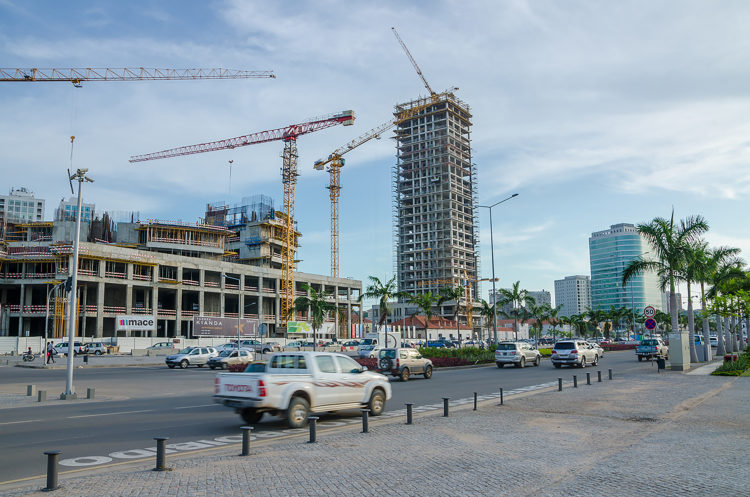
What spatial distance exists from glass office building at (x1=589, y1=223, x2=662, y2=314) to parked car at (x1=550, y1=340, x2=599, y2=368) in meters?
136

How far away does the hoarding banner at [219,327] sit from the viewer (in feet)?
214

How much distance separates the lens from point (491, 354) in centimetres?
4406

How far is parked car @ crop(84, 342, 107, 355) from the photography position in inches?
2254

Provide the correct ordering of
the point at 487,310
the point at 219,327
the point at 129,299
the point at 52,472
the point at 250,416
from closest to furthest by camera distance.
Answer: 1. the point at 52,472
2. the point at 250,416
3. the point at 219,327
4. the point at 129,299
5. the point at 487,310

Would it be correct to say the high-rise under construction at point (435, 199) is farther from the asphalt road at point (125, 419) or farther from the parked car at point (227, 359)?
the asphalt road at point (125, 419)

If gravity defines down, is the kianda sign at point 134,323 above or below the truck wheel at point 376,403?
above

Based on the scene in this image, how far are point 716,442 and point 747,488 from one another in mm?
3828

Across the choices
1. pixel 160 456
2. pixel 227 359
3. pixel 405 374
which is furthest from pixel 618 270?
pixel 160 456

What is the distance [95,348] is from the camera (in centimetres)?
5806

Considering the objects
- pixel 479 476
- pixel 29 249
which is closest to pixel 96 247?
pixel 29 249

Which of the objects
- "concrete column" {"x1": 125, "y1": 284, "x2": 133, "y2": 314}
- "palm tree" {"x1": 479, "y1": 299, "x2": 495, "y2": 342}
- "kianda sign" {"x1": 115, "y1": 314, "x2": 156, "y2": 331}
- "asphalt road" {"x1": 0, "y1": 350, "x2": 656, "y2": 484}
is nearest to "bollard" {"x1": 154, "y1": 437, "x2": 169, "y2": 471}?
"asphalt road" {"x1": 0, "y1": 350, "x2": 656, "y2": 484}

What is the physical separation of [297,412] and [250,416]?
4.39ft

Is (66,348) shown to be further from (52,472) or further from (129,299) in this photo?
(52,472)

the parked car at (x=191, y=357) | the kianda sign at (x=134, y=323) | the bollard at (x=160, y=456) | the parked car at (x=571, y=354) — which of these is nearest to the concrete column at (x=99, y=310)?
the kianda sign at (x=134, y=323)
